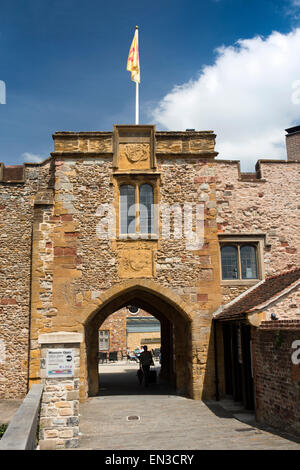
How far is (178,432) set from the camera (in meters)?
9.05

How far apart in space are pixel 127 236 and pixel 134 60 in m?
6.62

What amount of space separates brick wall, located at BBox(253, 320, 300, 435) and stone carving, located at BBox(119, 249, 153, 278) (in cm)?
434

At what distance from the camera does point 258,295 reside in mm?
11906

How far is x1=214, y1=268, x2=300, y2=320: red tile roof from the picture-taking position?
1077 cm

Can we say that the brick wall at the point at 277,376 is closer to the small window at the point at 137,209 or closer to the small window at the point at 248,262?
the small window at the point at 248,262

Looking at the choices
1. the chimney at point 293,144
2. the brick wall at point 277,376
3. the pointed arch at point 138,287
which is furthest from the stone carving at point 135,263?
the chimney at point 293,144

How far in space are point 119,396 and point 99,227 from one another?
5.40 m

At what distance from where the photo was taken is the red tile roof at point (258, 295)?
10769 mm

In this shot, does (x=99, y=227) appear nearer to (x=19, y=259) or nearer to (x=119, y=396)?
(x=19, y=259)

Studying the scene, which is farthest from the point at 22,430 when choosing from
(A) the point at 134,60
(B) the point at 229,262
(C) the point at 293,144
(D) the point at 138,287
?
(C) the point at 293,144

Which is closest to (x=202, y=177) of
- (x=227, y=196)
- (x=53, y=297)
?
(x=227, y=196)

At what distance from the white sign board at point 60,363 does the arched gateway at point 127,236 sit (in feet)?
15.6

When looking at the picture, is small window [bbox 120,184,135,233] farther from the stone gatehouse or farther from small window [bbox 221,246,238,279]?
small window [bbox 221,246,238,279]

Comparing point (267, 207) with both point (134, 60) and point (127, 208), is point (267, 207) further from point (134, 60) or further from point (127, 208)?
point (134, 60)
